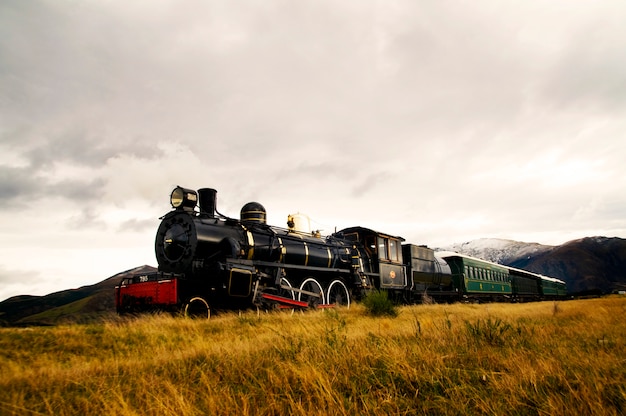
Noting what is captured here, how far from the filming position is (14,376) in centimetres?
378

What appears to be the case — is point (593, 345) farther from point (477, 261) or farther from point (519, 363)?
point (477, 261)

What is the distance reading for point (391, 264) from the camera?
16281mm

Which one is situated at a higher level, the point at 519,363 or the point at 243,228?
the point at 243,228

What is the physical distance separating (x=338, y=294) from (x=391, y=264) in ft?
11.7

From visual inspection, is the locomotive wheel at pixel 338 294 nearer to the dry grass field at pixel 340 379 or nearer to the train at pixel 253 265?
the train at pixel 253 265

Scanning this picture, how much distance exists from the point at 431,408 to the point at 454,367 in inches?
39.1

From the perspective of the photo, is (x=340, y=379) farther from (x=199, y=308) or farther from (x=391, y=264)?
(x=391, y=264)

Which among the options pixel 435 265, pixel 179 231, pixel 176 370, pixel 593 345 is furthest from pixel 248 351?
pixel 435 265

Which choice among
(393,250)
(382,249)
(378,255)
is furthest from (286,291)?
(393,250)

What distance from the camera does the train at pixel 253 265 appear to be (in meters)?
9.80

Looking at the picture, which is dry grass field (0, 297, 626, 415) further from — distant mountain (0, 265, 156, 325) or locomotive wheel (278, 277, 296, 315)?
distant mountain (0, 265, 156, 325)

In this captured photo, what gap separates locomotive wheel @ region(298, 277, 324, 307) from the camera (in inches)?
489

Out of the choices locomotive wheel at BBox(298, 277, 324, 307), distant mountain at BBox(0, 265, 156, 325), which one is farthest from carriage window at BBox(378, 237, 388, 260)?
distant mountain at BBox(0, 265, 156, 325)

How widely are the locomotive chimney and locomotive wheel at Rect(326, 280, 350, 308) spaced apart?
16.7ft
